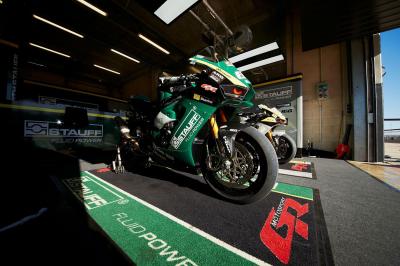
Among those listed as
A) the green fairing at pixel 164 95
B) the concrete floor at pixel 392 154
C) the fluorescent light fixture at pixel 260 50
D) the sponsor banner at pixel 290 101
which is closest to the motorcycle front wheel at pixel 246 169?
the green fairing at pixel 164 95

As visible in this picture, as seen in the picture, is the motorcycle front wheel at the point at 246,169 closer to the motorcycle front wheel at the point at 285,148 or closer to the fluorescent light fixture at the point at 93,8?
the motorcycle front wheel at the point at 285,148

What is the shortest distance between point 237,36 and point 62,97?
4.69 m

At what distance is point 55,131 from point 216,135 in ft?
12.7

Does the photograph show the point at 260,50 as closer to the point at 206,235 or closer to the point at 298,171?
the point at 298,171

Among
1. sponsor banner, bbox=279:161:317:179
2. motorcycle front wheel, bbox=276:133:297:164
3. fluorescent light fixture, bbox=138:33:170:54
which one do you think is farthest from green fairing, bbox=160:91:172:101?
fluorescent light fixture, bbox=138:33:170:54

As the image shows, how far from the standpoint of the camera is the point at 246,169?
139 cm

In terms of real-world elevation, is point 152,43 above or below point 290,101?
above

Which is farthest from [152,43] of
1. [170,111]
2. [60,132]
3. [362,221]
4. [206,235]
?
[362,221]

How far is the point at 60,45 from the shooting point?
26.4ft

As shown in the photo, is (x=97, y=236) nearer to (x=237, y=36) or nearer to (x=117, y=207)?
(x=117, y=207)

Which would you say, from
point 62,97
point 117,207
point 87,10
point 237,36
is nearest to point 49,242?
point 117,207

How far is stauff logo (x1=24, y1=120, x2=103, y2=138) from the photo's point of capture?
10.4ft

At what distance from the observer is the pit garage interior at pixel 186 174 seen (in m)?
0.87

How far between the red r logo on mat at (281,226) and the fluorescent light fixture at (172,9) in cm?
464
